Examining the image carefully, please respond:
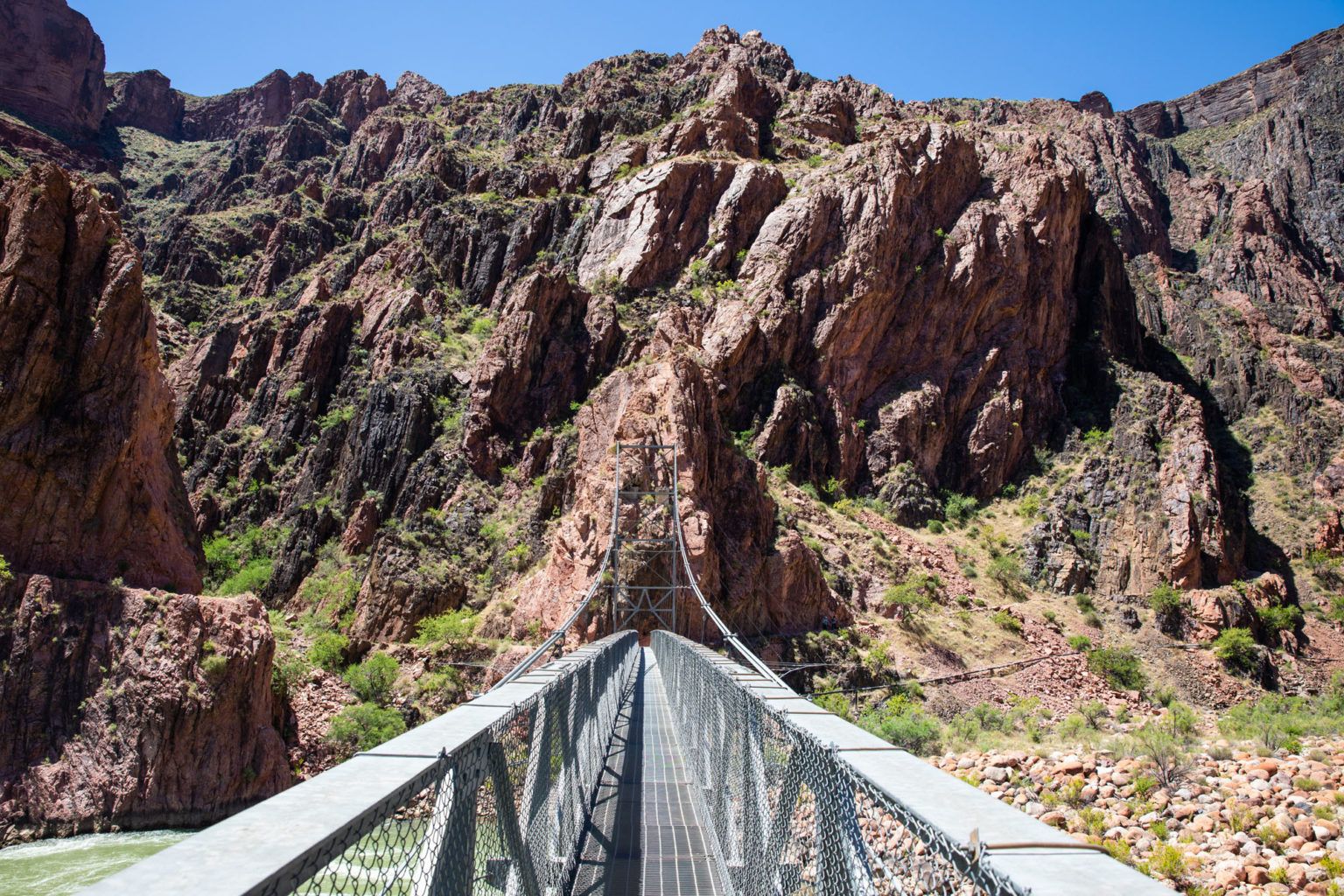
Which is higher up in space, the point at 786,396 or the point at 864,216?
the point at 864,216

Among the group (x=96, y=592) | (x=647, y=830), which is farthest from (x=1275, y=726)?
(x=96, y=592)

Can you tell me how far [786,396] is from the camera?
30.0 meters

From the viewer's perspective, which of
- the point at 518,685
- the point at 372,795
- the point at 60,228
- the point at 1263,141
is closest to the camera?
the point at 372,795

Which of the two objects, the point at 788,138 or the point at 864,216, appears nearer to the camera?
the point at 864,216

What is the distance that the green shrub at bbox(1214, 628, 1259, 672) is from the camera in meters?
22.8

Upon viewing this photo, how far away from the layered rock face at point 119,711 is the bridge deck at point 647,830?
1134 centimetres

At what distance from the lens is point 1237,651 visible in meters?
23.0

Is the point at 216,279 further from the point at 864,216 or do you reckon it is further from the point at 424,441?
the point at 864,216

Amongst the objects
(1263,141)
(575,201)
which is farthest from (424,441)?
(1263,141)

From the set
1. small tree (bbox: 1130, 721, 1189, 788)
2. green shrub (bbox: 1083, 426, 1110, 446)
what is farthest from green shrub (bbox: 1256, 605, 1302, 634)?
small tree (bbox: 1130, 721, 1189, 788)

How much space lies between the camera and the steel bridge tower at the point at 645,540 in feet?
59.9

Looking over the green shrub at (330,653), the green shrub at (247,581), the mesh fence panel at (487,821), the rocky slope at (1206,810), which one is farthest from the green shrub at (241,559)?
the rocky slope at (1206,810)

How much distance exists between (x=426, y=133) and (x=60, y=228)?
47225 mm

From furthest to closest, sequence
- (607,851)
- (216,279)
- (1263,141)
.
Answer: (1263,141)
(216,279)
(607,851)
